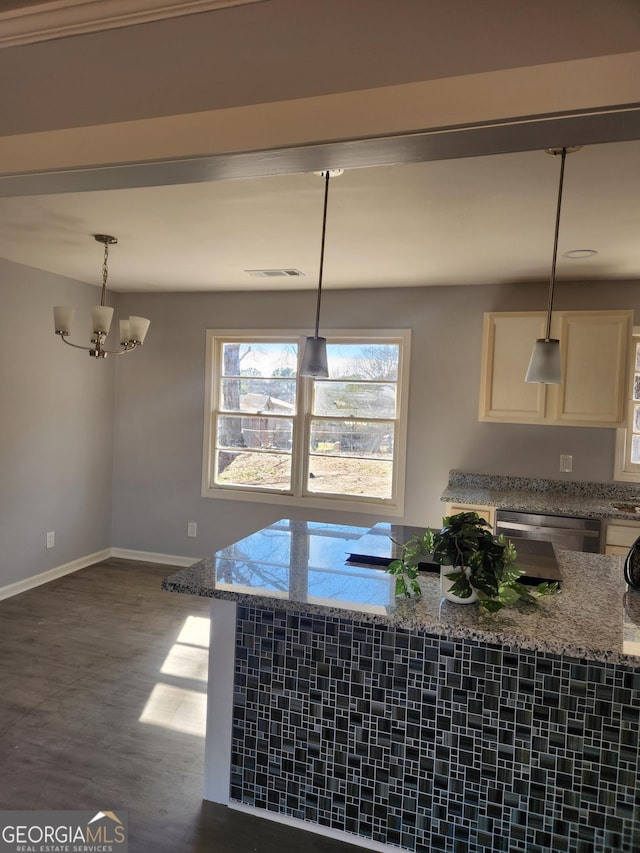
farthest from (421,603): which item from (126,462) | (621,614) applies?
(126,462)

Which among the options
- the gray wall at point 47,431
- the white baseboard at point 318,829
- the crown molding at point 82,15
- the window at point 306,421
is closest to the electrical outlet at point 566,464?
the window at point 306,421

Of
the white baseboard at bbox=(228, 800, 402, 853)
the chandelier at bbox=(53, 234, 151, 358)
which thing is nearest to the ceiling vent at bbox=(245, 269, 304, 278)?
the chandelier at bbox=(53, 234, 151, 358)

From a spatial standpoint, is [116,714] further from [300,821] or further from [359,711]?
[359,711]

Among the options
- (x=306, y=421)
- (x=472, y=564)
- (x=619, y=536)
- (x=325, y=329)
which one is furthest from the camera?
(x=306, y=421)

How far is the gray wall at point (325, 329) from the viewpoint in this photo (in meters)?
4.23

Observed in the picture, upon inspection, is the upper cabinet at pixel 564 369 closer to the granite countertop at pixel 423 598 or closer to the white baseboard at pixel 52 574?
the granite countertop at pixel 423 598

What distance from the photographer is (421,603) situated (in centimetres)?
178

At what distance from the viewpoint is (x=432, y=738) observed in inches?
73.4

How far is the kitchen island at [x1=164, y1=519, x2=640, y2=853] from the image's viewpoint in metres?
1.71

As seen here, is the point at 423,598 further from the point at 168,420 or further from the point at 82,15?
the point at 168,420

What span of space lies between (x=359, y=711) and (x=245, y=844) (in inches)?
23.3

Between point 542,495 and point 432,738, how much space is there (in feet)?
8.52

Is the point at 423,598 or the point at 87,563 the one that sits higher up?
the point at 423,598
